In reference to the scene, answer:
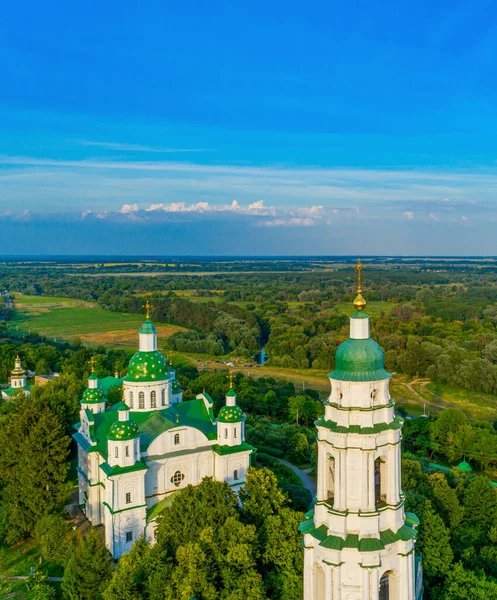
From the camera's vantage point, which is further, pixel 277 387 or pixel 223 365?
pixel 223 365

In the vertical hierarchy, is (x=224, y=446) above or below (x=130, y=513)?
above

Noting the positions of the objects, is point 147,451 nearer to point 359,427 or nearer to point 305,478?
point 305,478

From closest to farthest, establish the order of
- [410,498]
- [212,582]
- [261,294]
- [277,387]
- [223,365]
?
[212,582] < [410,498] < [277,387] < [223,365] < [261,294]

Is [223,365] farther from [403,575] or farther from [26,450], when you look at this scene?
[403,575]

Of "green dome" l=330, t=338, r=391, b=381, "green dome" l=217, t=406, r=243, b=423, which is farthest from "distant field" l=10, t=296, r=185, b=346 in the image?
"green dome" l=330, t=338, r=391, b=381

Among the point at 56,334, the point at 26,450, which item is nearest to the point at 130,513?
the point at 26,450

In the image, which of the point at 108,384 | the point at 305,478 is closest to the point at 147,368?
the point at 108,384
